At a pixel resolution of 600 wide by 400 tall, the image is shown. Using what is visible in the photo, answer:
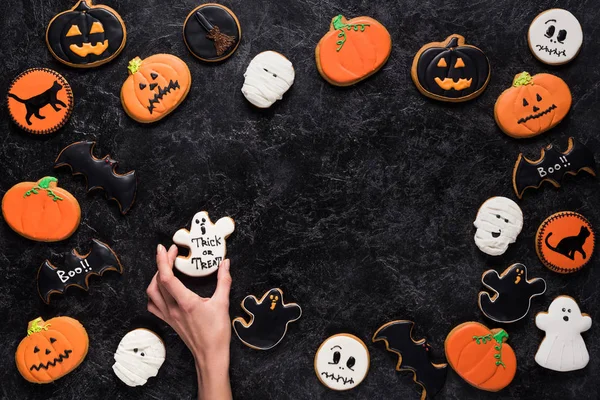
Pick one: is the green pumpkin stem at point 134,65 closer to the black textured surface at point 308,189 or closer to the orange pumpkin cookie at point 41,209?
the black textured surface at point 308,189

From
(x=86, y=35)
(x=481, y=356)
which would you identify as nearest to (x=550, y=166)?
(x=481, y=356)

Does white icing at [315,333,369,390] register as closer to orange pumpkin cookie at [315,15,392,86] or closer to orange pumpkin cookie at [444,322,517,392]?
orange pumpkin cookie at [444,322,517,392]

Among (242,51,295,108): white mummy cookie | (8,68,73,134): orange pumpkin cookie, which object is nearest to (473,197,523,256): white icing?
(242,51,295,108): white mummy cookie

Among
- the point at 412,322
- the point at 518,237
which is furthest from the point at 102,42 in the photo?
the point at 518,237

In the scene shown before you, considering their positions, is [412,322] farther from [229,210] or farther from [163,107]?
[163,107]

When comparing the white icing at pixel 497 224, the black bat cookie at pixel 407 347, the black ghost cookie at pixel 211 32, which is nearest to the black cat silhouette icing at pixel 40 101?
the black ghost cookie at pixel 211 32
